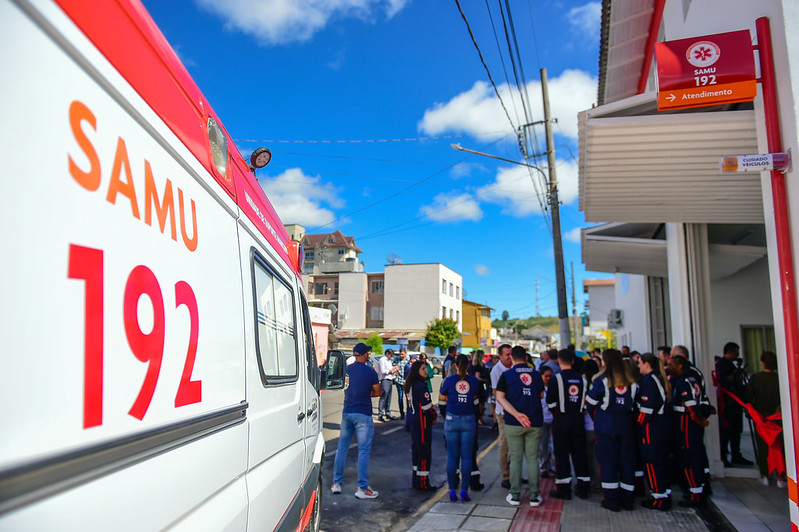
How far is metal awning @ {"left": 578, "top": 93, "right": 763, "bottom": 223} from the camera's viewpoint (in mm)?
5602

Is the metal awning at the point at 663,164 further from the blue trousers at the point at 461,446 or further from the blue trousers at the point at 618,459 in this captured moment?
the blue trousers at the point at 461,446

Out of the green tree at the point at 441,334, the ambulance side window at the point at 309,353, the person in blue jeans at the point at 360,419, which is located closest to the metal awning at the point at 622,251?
the person in blue jeans at the point at 360,419

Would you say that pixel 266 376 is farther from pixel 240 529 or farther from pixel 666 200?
pixel 666 200

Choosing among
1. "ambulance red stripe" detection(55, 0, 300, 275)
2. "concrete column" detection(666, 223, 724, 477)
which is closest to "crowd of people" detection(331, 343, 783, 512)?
"concrete column" detection(666, 223, 724, 477)

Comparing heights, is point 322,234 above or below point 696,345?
above

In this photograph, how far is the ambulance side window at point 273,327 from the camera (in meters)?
2.72

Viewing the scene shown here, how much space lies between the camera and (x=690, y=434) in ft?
21.0

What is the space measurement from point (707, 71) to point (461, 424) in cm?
453

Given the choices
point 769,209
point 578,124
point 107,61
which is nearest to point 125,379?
point 107,61

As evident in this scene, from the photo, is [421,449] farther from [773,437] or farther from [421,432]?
[773,437]

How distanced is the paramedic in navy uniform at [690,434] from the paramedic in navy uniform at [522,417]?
161cm

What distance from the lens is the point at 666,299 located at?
1446 cm

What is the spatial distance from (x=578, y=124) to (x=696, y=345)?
409cm

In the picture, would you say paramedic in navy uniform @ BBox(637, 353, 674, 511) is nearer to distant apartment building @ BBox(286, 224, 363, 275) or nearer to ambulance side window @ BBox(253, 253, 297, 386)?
ambulance side window @ BBox(253, 253, 297, 386)
